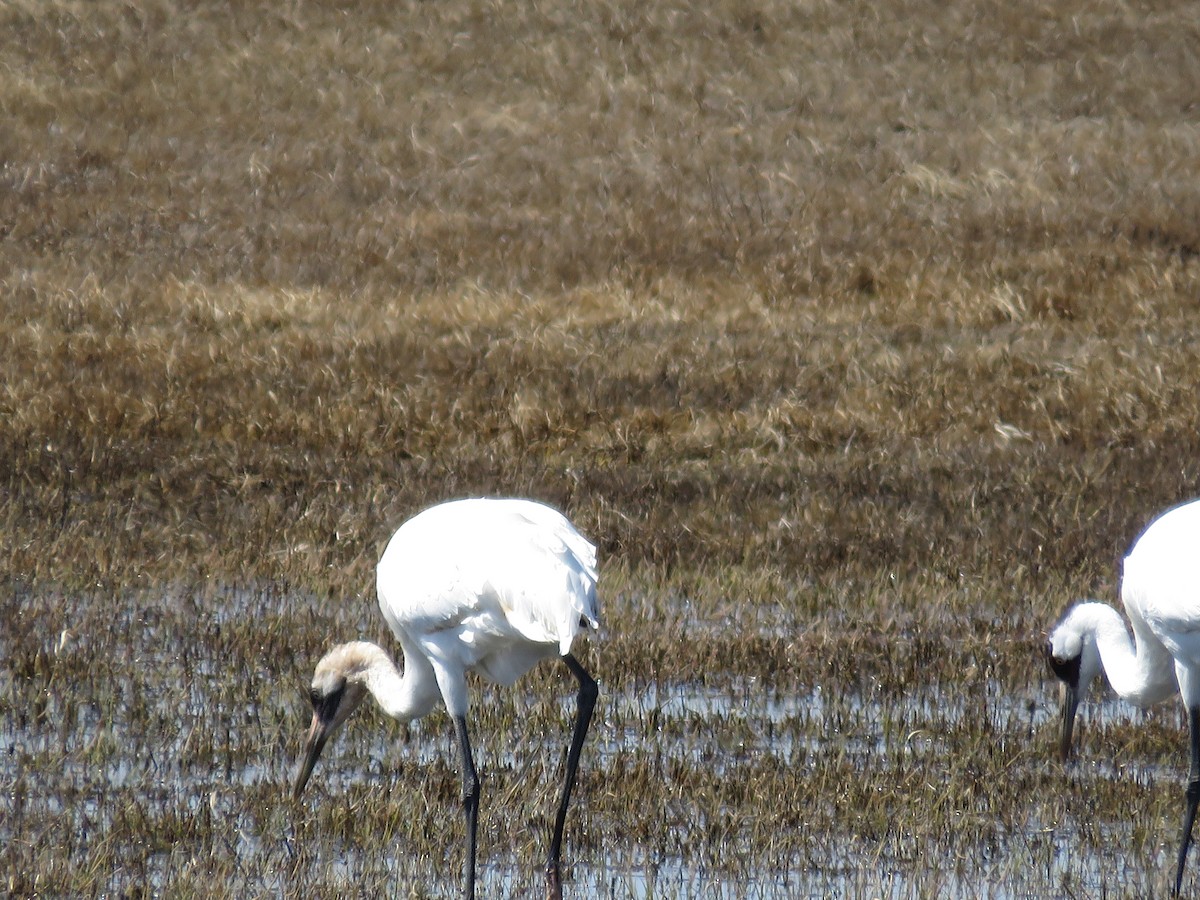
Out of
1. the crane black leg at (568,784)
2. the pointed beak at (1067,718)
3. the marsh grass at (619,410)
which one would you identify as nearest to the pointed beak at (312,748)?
the marsh grass at (619,410)

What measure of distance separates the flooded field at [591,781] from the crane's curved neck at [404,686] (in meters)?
0.27

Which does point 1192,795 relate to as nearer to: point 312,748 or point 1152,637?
point 1152,637

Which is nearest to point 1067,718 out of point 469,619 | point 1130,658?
point 1130,658

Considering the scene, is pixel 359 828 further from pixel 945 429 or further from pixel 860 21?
pixel 860 21

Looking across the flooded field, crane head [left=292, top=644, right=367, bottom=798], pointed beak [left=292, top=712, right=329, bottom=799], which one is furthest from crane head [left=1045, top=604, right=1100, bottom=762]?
pointed beak [left=292, top=712, right=329, bottom=799]

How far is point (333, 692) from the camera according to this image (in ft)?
20.9

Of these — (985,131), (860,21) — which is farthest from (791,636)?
(860,21)

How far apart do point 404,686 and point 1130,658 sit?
2524 mm

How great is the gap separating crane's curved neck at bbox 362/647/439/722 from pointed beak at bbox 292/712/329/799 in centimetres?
21

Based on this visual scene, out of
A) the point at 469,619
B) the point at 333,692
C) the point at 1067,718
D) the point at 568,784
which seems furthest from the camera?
the point at 1067,718

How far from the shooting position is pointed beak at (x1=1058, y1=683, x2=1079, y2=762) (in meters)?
6.60

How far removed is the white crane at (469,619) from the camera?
5.61m

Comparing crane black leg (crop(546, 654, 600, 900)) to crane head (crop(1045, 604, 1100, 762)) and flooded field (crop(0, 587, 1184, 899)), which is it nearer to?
flooded field (crop(0, 587, 1184, 899))

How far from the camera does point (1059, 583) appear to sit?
29.2 ft
